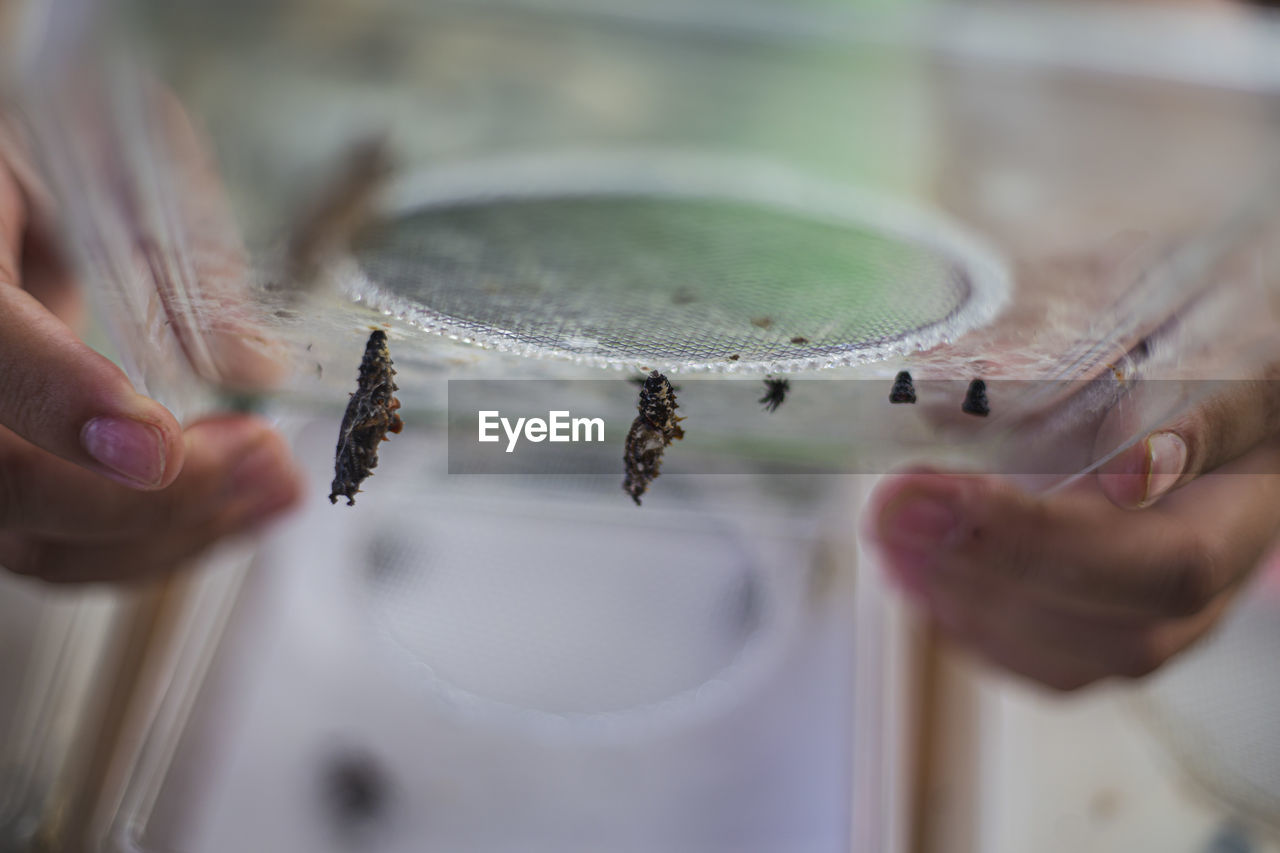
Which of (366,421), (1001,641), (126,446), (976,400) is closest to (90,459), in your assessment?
(126,446)

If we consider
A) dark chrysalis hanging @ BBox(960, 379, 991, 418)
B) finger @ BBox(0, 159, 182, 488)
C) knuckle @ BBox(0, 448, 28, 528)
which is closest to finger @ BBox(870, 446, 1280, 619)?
dark chrysalis hanging @ BBox(960, 379, 991, 418)

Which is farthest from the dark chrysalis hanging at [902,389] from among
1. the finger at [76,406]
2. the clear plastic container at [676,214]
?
the finger at [76,406]

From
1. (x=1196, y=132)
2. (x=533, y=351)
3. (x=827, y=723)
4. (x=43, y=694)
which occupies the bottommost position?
(x=43, y=694)

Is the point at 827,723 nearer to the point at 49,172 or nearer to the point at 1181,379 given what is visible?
the point at 1181,379

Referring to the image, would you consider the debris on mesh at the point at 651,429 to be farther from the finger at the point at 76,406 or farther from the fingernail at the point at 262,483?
the fingernail at the point at 262,483

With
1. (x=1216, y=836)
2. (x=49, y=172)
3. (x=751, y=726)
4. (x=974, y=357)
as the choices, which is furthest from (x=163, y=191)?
(x=1216, y=836)

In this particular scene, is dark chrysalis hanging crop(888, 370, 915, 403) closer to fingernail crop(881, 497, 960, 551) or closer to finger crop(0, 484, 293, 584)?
fingernail crop(881, 497, 960, 551)
